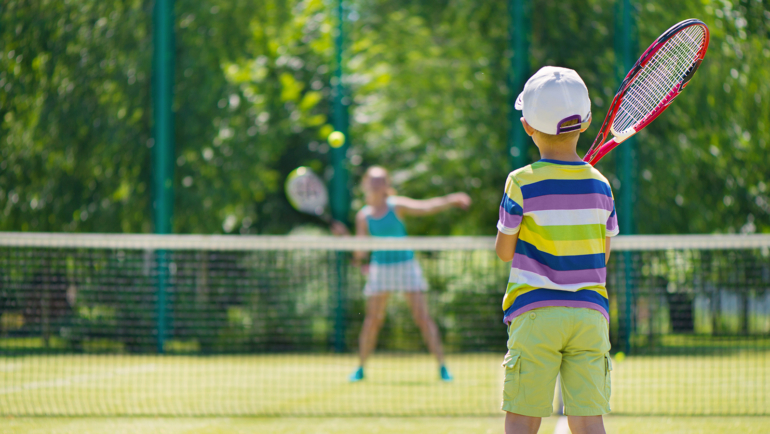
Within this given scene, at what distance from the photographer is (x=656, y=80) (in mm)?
2959

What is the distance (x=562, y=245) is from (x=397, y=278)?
3.33 metres

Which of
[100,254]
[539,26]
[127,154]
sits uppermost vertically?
[539,26]

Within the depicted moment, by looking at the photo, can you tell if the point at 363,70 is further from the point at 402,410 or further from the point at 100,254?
the point at 402,410

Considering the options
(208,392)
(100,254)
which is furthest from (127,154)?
(208,392)

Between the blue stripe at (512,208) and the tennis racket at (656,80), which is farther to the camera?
the tennis racket at (656,80)

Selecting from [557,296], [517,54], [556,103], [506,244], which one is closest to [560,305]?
[557,296]

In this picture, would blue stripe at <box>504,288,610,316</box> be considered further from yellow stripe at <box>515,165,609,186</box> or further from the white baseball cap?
the white baseball cap

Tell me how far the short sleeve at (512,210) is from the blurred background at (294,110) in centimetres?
543

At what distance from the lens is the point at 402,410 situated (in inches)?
172

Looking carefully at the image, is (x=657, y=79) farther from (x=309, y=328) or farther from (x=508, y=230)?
(x=309, y=328)

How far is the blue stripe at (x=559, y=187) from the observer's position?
2307 mm

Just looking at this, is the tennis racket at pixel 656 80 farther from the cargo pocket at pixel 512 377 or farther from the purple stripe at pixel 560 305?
the cargo pocket at pixel 512 377

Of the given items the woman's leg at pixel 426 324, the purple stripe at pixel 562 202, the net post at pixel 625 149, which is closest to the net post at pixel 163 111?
the woman's leg at pixel 426 324

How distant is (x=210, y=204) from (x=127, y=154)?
97 centimetres
